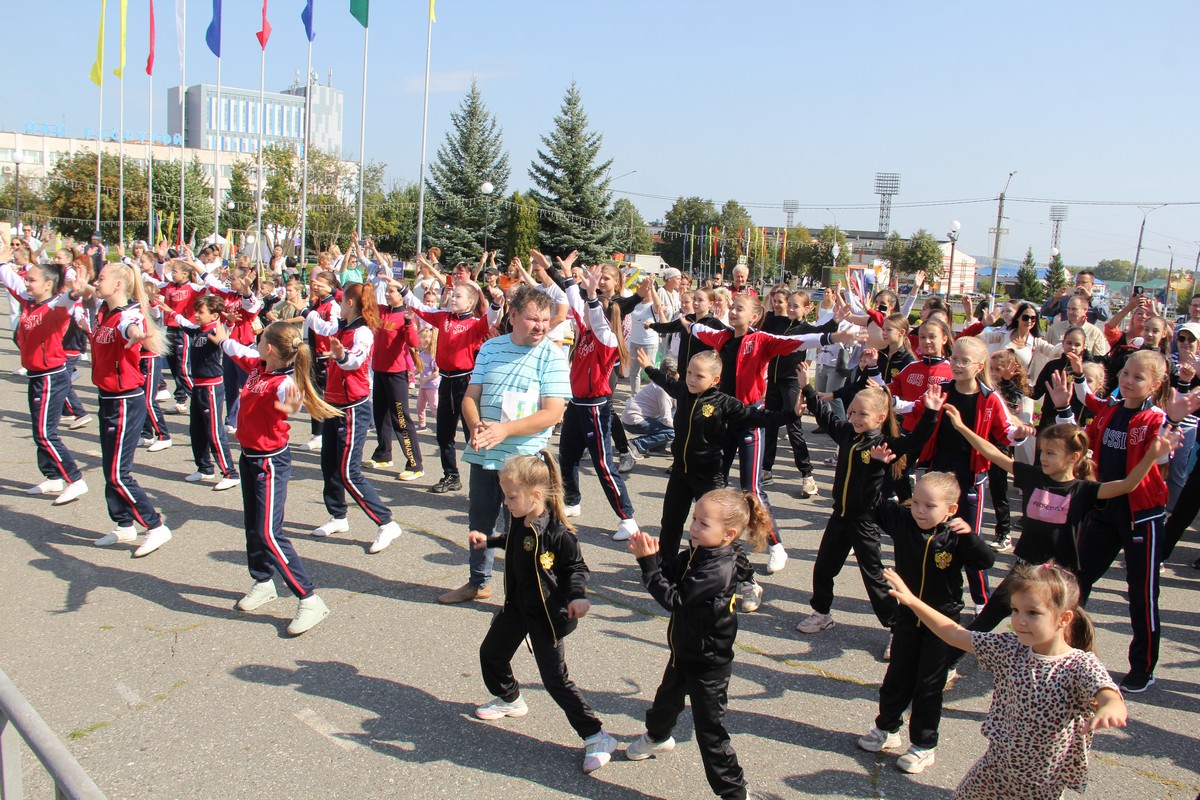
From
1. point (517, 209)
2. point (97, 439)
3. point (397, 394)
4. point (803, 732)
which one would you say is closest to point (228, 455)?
point (397, 394)

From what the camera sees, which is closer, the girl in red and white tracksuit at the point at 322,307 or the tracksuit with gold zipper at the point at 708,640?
the tracksuit with gold zipper at the point at 708,640

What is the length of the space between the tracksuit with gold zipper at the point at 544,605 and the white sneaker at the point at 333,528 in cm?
307

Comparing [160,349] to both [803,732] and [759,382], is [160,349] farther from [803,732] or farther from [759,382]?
[803,732]

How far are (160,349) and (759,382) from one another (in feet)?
A: 14.5

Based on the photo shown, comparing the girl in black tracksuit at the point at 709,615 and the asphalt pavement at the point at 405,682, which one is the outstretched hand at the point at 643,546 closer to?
the girl in black tracksuit at the point at 709,615

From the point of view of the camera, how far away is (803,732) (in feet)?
13.1

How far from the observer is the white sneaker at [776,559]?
19.9 feet

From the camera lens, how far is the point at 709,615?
3309 millimetres

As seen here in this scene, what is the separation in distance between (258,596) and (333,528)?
4.63 ft

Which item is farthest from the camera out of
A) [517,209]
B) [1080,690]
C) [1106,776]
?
[517,209]

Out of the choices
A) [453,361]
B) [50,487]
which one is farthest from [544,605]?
[50,487]

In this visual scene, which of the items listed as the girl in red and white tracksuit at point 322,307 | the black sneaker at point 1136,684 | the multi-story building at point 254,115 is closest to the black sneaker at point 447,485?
the girl in red and white tracksuit at point 322,307

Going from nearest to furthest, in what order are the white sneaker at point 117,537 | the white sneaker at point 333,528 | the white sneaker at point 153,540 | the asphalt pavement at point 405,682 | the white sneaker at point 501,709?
the asphalt pavement at point 405,682 → the white sneaker at point 501,709 → the white sneaker at point 153,540 → the white sneaker at point 117,537 → the white sneaker at point 333,528

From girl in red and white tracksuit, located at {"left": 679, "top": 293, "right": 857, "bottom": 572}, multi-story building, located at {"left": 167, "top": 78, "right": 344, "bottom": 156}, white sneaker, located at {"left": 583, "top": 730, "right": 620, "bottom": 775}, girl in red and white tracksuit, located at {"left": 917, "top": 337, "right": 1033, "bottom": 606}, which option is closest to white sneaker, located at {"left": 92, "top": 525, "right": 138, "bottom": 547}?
white sneaker, located at {"left": 583, "top": 730, "right": 620, "bottom": 775}
